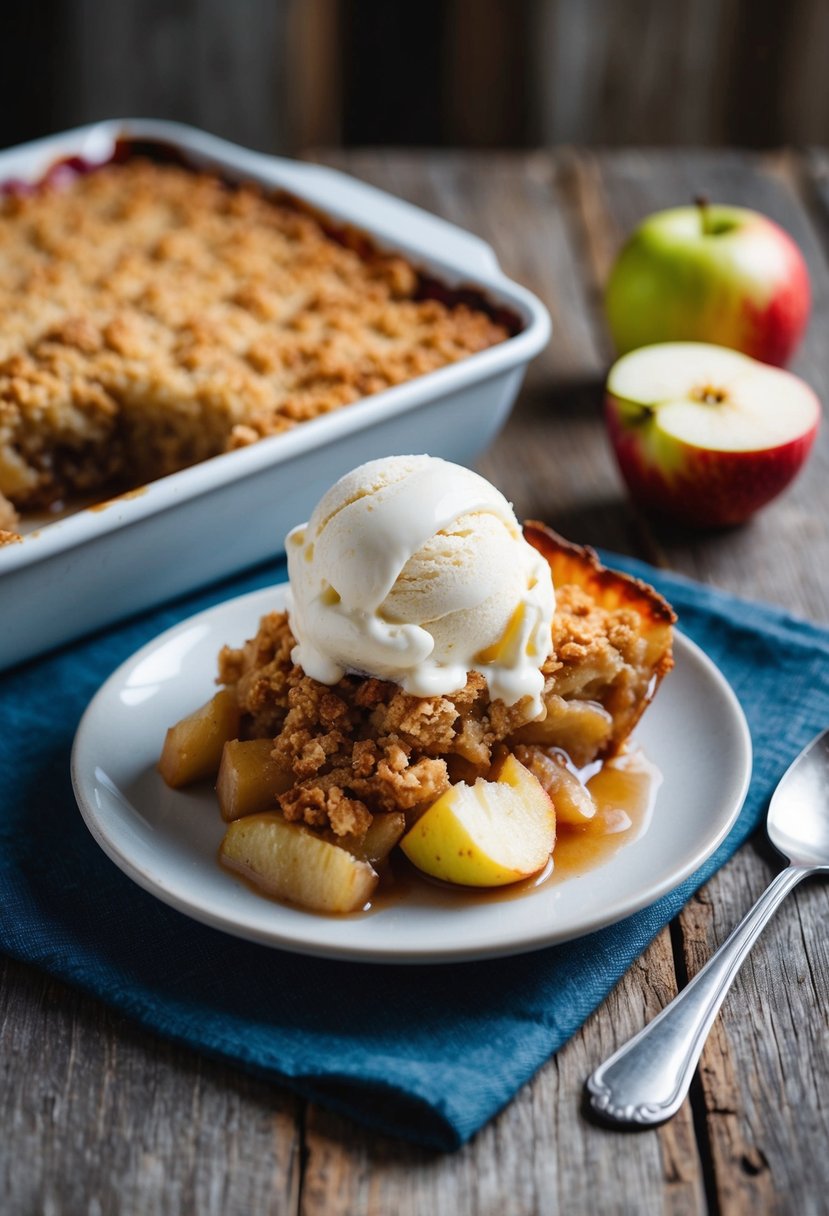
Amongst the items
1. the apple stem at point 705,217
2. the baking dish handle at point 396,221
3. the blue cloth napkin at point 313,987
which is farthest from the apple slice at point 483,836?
the apple stem at point 705,217

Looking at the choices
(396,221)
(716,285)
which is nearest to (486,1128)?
(716,285)

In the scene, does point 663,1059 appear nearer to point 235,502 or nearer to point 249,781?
point 249,781

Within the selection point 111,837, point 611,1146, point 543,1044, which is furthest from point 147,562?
point 611,1146

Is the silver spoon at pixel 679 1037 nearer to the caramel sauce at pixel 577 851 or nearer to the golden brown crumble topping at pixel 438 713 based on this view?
the caramel sauce at pixel 577 851

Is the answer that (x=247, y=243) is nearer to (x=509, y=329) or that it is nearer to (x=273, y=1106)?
(x=509, y=329)

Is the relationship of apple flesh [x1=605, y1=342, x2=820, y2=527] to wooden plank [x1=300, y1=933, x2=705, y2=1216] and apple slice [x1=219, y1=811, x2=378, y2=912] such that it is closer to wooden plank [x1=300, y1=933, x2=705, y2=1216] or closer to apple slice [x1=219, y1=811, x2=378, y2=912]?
apple slice [x1=219, y1=811, x2=378, y2=912]

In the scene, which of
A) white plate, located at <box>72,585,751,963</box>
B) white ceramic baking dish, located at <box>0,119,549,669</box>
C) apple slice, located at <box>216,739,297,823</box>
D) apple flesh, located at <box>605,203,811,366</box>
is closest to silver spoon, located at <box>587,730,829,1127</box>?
white plate, located at <box>72,585,751,963</box>
